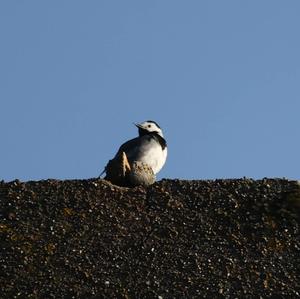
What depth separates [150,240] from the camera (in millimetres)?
7023

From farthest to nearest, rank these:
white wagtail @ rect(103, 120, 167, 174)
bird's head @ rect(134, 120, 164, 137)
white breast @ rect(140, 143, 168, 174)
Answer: bird's head @ rect(134, 120, 164, 137), white breast @ rect(140, 143, 168, 174), white wagtail @ rect(103, 120, 167, 174)

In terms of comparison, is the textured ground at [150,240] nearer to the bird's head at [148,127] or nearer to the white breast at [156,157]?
the white breast at [156,157]

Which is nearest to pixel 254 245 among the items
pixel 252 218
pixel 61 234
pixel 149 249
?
pixel 252 218

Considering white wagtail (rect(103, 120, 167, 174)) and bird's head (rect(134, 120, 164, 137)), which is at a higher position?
bird's head (rect(134, 120, 164, 137))

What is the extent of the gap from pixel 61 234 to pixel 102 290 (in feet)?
1.71

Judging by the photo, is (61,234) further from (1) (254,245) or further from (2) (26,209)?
(1) (254,245)

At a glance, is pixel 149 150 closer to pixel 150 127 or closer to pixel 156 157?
pixel 156 157

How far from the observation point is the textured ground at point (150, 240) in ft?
22.2

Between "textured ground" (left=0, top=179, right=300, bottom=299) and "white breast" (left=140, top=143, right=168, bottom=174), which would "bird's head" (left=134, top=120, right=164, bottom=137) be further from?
"textured ground" (left=0, top=179, right=300, bottom=299)

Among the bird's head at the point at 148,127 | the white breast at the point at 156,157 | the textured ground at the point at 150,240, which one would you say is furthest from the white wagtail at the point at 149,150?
the textured ground at the point at 150,240

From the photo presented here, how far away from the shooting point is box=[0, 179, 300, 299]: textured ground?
22.2ft

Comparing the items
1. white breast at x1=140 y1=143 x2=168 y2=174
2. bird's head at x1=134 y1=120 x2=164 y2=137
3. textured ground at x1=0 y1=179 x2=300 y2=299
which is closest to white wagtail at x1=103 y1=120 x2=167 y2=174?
white breast at x1=140 y1=143 x2=168 y2=174

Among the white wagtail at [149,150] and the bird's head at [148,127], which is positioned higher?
the bird's head at [148,127]

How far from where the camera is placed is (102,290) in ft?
22.1
